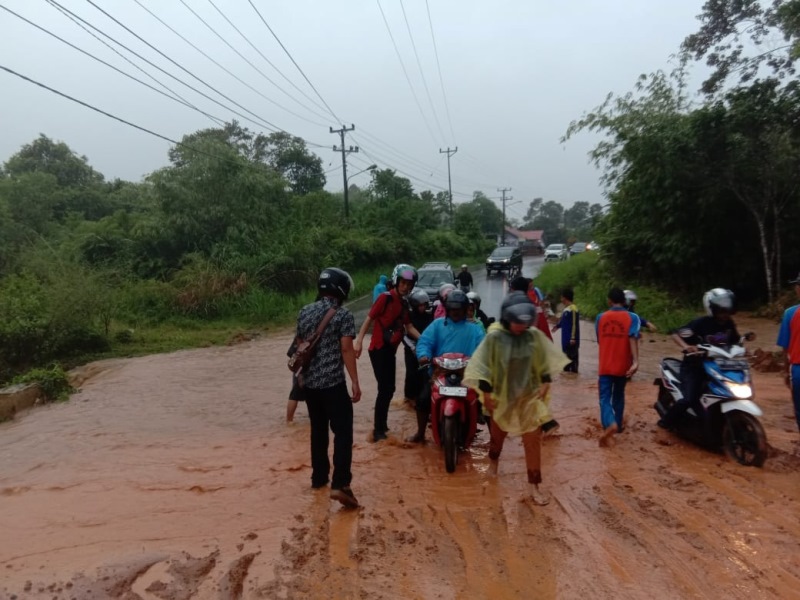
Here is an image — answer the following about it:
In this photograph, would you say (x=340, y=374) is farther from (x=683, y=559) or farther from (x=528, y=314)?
(x=683, y=559)

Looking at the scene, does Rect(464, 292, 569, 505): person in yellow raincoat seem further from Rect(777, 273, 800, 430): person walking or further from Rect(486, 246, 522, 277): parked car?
Rect(486, 246, 522, 277): parked car

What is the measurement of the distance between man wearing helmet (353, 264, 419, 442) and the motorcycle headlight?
3051mm

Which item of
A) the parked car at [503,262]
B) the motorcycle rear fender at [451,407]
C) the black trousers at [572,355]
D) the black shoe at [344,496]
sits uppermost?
the parked car at [503,262]

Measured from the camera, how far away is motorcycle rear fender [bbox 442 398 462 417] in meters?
5.50

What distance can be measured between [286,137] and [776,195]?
1623 inches

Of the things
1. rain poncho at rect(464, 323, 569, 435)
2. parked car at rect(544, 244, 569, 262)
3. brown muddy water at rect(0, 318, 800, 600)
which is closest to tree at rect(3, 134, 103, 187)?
parked car at rect(544, 244, 569, 262)

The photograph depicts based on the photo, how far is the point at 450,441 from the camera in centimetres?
Result: 556

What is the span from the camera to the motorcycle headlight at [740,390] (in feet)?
17.6

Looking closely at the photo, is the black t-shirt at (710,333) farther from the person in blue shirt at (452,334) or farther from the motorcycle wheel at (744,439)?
the person in blue shirt at (452,334)

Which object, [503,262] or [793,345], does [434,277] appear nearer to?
[503,262]

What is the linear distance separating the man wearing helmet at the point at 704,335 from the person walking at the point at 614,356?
1.67 ft

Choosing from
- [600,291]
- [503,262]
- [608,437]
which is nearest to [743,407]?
[608,437]

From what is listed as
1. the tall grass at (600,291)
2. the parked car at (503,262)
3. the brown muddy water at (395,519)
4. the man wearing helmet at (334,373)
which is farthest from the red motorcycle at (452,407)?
the parked car at (503,262)

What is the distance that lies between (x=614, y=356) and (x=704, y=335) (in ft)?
2.84
